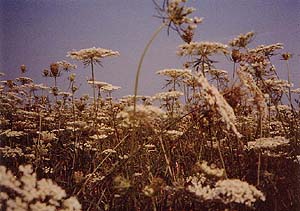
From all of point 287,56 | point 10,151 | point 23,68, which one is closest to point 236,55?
point 287,56

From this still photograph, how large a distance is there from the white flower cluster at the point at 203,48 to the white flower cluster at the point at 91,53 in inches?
15.4

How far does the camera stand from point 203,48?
5.44ft

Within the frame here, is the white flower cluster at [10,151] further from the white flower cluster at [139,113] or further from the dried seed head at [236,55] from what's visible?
the dried seed head at [236,55]

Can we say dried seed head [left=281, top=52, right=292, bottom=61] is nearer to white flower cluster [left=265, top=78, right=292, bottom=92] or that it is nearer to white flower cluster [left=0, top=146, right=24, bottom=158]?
white flower cluster [left=265, top=78, right=292, bottom=92]

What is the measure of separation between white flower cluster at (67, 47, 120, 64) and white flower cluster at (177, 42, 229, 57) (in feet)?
1.28

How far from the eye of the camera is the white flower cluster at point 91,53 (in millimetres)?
1928

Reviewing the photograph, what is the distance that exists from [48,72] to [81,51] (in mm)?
810

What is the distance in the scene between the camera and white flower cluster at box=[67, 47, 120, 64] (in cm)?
193

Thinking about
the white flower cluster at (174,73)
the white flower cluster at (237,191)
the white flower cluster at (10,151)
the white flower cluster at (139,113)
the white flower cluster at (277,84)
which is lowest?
the white flower cluster at (237,191)

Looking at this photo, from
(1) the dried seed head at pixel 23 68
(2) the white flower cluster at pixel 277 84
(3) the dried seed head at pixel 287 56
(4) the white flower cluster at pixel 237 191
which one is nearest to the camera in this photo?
(4) the white flower cluster at pixel 237 191

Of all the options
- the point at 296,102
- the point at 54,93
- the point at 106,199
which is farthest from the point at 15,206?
the point at 54,93

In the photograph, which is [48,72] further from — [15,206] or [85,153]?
[15,206]

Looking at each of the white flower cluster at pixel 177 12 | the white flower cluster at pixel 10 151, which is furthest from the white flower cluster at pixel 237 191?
the white flower cluster at pixel 10 151

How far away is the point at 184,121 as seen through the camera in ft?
8.41
